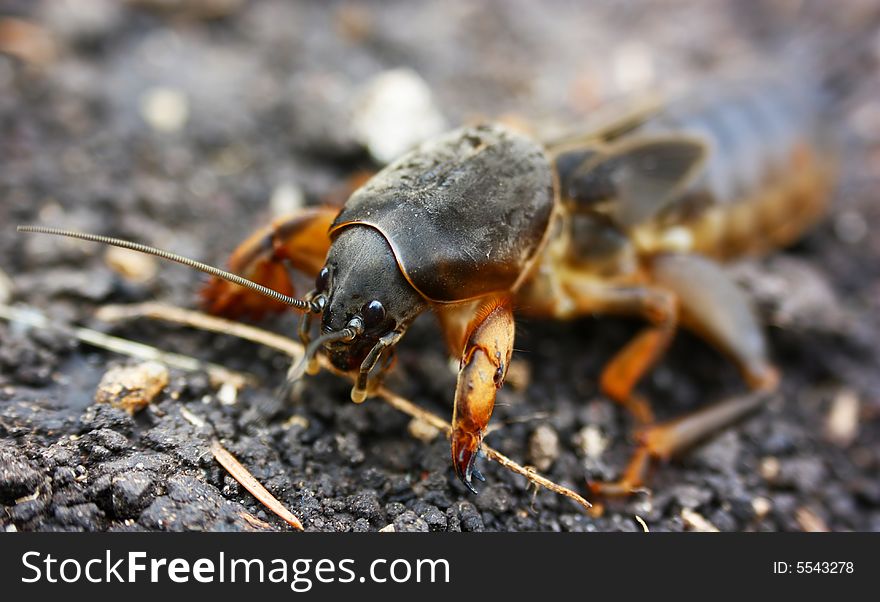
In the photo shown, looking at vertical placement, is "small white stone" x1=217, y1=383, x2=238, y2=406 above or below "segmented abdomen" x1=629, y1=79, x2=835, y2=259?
below

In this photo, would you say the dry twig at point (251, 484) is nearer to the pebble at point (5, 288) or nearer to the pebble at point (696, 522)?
the pebble at point (5, 288)

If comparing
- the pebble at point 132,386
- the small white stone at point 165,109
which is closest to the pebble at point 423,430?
the pebble at point 132,386

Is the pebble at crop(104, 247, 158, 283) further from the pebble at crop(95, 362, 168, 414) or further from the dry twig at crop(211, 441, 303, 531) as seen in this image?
the dry twig at crop(211, 441, 303, 531)

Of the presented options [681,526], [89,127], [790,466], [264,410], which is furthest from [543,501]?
[89,127]

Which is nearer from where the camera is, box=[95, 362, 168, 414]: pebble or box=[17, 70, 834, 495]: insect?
box=[17, 70, 834, 495]: insect

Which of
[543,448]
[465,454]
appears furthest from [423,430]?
[543,448]

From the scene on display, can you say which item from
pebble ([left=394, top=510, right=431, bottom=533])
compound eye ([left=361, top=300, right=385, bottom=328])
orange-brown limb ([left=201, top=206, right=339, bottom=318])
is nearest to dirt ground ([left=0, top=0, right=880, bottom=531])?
pebble ([left=394, top=510, right=431, bottom=533])

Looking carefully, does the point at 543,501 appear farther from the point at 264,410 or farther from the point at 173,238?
the point at 173,238
